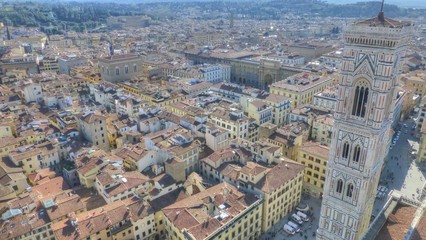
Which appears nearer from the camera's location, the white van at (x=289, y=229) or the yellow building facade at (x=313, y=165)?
the white van at (x=289, y=229)

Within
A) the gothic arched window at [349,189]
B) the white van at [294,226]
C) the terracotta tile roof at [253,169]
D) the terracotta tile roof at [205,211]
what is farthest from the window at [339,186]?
the white van at [294,226]

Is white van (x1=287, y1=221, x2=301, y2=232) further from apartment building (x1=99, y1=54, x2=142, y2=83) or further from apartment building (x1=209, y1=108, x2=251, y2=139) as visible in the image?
apartment building (x1=99, y1=54, x2=142, y2=83)

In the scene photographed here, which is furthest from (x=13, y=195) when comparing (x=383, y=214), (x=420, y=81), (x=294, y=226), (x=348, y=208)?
(x=420, y=81)

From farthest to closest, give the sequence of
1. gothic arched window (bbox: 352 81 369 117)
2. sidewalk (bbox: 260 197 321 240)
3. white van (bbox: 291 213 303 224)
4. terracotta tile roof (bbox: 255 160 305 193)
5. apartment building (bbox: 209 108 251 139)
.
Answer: apartment building (bbox: 209 108 251 139)
white van (bbox: 291 213 303 224)
sidewalk (bbox: 260 197 321 240)
terracotta tile roof (bbox: 255 160 305 193)
gothic arched window (bbox: 352 81 369 117)

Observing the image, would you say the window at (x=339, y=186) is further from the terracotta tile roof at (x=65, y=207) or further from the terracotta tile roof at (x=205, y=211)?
the terracotta tile roof at (x=65, y=207)

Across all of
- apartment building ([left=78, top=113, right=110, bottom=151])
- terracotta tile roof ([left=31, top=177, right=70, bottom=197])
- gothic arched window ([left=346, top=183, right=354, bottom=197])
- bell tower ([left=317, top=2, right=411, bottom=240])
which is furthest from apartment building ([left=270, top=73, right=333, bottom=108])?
terracotta tile roof ([left=31, top=177, right=70, bottom=197])

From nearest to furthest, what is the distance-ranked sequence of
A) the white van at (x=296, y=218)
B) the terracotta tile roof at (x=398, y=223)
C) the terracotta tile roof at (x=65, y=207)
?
the terracotta tile roof at (x=398, y=223), the terracotta tile roof at (x=65, y=207), the white van at (x=296, y=218)

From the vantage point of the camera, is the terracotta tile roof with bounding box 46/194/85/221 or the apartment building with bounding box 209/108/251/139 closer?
the terracotta tile roof with bounding box 46/194/85/221

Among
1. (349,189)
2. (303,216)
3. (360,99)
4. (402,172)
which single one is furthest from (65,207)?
(402,172)

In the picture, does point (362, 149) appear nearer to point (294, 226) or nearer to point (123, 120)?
point (294, 226)
